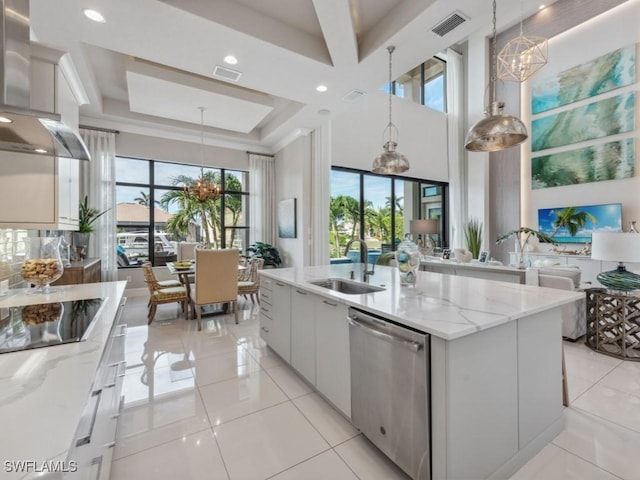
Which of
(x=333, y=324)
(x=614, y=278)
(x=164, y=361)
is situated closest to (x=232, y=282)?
(x=164, y=361)

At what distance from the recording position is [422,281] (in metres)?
2.40

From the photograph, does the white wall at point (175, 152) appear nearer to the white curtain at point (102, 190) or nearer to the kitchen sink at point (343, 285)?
the white curtain at point (102, 190)

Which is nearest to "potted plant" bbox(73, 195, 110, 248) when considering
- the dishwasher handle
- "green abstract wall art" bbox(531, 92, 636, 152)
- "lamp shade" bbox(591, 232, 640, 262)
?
the dishwasher handle

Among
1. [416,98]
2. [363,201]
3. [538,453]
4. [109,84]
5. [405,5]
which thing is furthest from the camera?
[416,98]

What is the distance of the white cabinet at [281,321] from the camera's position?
2.63 meters

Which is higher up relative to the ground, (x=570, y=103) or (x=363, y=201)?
(x=570, y=103)

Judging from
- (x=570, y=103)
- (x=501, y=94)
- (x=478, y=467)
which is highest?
(x=501, y=94)

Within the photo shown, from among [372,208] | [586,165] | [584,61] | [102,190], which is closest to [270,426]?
[102,190]

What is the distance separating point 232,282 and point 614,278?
14.4 ft

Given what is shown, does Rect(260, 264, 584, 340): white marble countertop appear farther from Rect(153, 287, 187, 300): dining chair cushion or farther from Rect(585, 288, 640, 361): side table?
Rect(153, 287, 187, 300): dining chair cushion

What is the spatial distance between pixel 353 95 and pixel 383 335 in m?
3.87

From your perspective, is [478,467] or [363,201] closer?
[478,467]

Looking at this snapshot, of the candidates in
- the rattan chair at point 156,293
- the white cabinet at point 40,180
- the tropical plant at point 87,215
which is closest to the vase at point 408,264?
the white cabinet at point 40,180

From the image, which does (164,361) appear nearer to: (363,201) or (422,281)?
(422,281)
